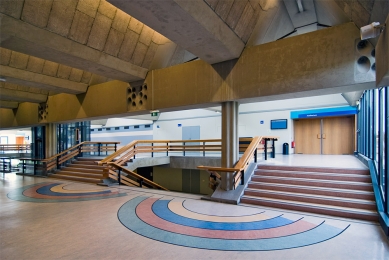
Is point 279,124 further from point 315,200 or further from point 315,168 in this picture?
point 315,200

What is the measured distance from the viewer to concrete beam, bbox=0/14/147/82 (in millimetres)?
4478

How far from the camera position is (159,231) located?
3.83m

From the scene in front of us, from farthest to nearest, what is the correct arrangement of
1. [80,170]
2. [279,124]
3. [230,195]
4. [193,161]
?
1. [279,124]
2. [80,170]
3. [193,161]
4. [230,195]

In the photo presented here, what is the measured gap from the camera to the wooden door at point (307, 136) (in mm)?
12602

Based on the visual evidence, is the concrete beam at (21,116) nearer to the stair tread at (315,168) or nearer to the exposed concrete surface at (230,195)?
the exposed concrete surface at (230,195)

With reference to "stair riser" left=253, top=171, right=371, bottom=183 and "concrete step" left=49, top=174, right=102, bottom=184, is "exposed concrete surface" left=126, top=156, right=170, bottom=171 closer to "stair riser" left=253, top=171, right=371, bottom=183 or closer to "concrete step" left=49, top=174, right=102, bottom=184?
A: "concrete step" left=49, top=174, right=102, bottom=184

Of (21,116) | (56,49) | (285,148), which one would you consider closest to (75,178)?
(21,116)

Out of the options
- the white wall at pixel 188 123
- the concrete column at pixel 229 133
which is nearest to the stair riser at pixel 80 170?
the concrete column at pixel 229 133

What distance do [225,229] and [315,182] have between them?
2950 mm

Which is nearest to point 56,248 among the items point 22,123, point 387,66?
point 387,66

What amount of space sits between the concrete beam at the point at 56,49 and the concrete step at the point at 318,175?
4693 mm

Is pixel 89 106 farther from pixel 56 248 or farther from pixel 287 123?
pixel 287 123

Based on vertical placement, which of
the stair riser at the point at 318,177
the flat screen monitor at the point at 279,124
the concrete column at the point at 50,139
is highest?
the flat screen monitor at the point at 279,124

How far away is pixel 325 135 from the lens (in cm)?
1242
